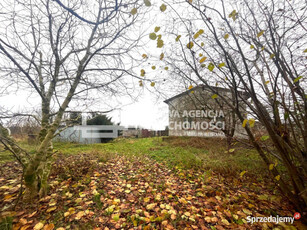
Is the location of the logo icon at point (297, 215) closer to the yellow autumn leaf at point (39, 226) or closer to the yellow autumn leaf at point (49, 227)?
the yellow autumn leaf at point (49, 227)

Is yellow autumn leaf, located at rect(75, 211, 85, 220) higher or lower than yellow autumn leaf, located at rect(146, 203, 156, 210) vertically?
higher

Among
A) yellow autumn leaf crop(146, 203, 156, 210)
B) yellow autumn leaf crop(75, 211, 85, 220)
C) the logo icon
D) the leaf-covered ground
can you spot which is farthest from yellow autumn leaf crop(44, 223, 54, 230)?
the logo icon

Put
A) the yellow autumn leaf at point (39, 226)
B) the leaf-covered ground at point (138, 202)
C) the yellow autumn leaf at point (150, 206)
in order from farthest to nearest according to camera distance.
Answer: the yellow autumn leaf at point (150, 206)
the leaf-covered ground at point (138, 202)
the yellow autumn leaf at point (39, 226)

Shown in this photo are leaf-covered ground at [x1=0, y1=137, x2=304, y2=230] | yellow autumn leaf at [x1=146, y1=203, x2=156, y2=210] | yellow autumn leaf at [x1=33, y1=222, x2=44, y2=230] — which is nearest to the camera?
yellow autumn leaf at [x1=33, y1=222, x2=44, y2=230]

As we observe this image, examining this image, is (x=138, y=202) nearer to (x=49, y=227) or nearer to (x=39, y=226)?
(x=49, y=227)

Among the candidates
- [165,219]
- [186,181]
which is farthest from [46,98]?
[186,181]

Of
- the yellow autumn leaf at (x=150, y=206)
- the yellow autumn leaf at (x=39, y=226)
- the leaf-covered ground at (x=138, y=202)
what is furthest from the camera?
the yellow autumn leaf at (x=150, y=206)

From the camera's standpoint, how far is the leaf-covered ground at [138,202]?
1.55m

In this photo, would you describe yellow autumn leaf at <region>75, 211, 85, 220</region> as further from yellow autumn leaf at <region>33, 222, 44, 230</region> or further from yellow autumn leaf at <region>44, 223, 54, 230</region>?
yellow autumn leaf at <region>33, 222, 44, 230</region>

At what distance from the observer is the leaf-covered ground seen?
5.09ft

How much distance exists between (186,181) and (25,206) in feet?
9.66

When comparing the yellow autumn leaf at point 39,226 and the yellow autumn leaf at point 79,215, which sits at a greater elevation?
the yellow autumn leaf at point 39,226

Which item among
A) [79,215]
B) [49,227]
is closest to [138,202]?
[79,215]

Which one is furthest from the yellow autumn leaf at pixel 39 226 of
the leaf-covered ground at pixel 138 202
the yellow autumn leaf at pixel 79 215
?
the yellow autumn leaf at pixel 79 215
